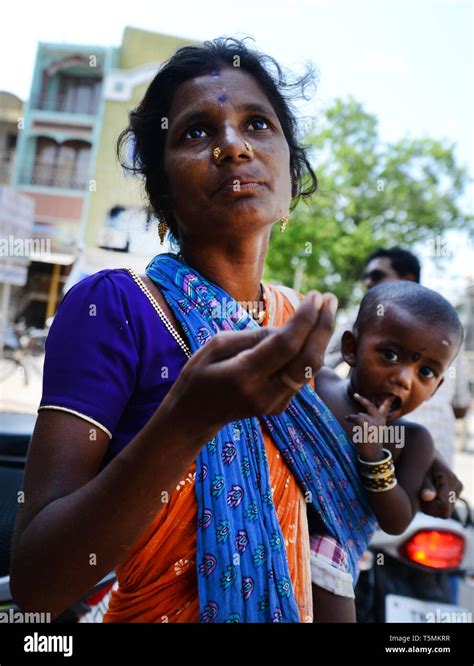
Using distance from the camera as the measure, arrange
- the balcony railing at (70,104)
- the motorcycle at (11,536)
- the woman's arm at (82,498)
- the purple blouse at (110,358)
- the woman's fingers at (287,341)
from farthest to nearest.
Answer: the balcony railing at (70,104) < the motorcycle at (11,536) < the purple blouse at (110,358) < the woman's arm at (82,498) < the woman's fingers at (287,341)

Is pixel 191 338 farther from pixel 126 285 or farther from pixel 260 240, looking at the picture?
pixel 260 240

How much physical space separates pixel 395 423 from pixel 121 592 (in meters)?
0.67

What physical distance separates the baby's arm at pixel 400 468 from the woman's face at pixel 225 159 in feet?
1.45

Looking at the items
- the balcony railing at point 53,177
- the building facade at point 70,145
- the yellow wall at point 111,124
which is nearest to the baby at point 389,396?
the building facade at point 70,145

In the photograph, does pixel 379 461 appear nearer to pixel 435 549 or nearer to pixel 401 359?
pixel 401 359

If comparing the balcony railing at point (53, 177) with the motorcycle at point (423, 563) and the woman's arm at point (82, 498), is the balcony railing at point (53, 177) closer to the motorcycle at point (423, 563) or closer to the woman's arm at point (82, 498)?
the motorcycle at point (423, 563)

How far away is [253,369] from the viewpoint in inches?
24.4

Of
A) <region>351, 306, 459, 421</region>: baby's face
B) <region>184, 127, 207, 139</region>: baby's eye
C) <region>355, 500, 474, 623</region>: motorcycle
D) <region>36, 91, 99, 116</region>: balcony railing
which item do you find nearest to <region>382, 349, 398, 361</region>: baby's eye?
<region>351, 306, 459, 421</region>: baby's face

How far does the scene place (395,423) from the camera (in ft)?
4.16

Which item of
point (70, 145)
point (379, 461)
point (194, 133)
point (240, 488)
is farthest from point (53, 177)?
point (240, 488)

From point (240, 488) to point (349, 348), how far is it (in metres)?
0.50

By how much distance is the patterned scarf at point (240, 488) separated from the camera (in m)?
0.89
